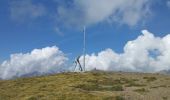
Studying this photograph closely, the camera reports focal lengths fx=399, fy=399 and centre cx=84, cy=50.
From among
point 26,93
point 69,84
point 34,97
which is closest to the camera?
point 34,97

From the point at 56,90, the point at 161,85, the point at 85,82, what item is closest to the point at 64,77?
the point at 85,82

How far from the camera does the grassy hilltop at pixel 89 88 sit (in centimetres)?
6606

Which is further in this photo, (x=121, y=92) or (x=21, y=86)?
(x=21, y=86)

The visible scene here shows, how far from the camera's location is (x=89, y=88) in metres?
75.9

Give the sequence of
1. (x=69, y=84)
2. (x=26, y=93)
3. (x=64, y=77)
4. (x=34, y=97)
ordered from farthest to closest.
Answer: (x=64, y=77) → (x=69, y=84) → (x=26, y=93) → (x=34, y=97)

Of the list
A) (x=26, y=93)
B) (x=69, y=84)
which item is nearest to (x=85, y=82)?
(x=69, y=84)

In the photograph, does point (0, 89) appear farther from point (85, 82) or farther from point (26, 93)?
point (85, 82)

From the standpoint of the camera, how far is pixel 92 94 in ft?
222

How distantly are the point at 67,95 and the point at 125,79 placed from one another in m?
21.7

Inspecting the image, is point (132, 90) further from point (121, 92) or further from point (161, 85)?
point (161, 85)

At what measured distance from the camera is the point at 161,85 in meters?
76.4

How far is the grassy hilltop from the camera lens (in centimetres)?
6606

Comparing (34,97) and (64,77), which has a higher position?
(64,77)

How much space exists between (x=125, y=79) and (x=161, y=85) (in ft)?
37.8
